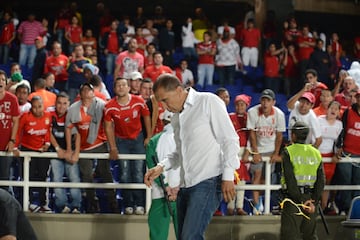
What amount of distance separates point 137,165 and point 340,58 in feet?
33.4

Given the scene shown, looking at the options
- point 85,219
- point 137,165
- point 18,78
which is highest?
point 18,78

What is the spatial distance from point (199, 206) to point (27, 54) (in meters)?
12.4

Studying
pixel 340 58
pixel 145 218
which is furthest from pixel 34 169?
pixel 340 58

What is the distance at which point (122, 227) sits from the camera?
1172cm

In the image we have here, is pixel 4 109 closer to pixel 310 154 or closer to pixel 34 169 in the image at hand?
pixel 34 169

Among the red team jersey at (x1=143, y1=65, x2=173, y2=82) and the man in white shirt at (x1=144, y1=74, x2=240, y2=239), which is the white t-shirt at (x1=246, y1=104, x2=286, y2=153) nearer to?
the red team jersey at (x1=143, y1=65, x2=173, y2=82)

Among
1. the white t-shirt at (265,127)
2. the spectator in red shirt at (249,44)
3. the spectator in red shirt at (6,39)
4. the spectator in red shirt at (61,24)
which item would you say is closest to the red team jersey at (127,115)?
the white t-shirt at (265,127)

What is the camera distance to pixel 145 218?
38.3 ft

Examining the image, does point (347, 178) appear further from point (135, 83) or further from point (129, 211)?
point (135, 83)

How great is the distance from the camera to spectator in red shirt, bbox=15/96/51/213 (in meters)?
11.8

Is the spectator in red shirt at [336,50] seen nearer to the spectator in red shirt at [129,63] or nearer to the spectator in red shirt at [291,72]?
the spectator in red shirt at [291,72]

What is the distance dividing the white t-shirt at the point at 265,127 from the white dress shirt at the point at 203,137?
4.65m

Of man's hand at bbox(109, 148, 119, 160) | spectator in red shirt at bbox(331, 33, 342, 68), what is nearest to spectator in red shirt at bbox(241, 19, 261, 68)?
spectator in red shirt at bbox(331, 33, 342, 68)

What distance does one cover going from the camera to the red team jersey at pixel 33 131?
466 inches
